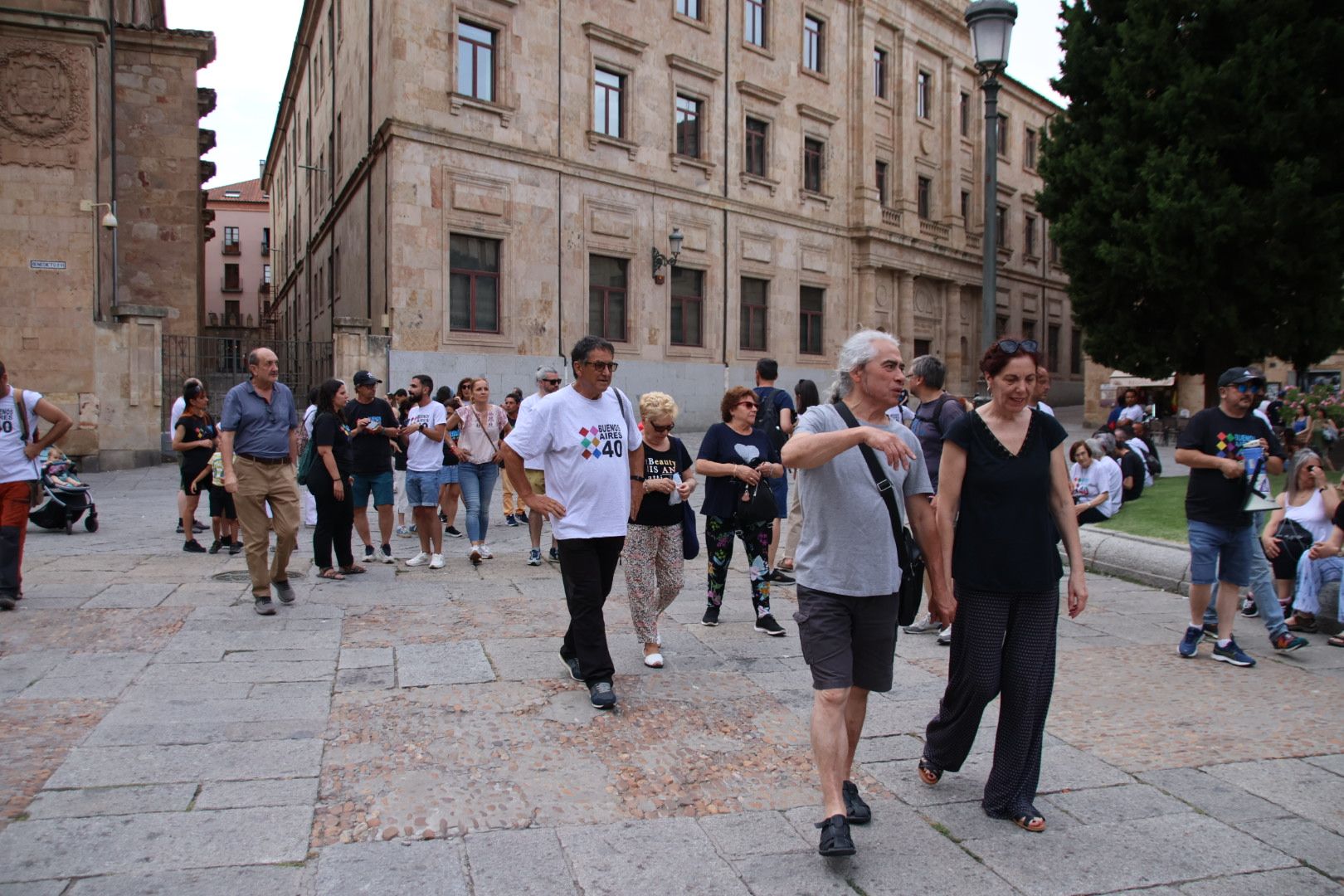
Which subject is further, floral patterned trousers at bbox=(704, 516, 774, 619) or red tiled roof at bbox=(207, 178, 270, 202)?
red tiled roof at bbox=(207, 178, 270, 202)

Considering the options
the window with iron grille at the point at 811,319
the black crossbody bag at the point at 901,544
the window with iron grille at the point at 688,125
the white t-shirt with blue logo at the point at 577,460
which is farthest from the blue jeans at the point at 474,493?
the window with iron grille at the point at 811,319

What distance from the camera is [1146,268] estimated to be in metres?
22.5

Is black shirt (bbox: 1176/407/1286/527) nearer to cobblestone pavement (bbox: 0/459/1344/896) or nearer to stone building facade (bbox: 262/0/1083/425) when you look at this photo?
cobblestone pavement (bbox: 0/459/1344/896)

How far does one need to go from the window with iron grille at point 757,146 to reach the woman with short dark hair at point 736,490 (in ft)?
74.5

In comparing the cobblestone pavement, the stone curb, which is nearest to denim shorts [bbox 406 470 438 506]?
the cobblestone pavement

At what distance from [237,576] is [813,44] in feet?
89.5

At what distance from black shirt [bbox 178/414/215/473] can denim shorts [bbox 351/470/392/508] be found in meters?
1.98

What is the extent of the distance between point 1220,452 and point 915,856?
12.9ft

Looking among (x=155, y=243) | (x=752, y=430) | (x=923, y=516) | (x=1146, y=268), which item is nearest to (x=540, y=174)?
(x=155, y=243)

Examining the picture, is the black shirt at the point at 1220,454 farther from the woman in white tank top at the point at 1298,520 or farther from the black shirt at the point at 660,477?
the black shirt at the point at 660,477

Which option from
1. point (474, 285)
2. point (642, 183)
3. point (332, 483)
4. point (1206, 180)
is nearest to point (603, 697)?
point (332, 483)

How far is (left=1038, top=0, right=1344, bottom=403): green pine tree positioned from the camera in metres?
20.8

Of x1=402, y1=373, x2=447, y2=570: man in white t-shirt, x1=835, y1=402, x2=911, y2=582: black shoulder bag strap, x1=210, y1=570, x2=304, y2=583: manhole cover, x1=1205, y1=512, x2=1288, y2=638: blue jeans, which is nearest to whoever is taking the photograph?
x1=835, y1=402, x2=911, y2=582: black shoulder bag strap

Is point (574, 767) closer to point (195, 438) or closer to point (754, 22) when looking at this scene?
point (195, 438)
